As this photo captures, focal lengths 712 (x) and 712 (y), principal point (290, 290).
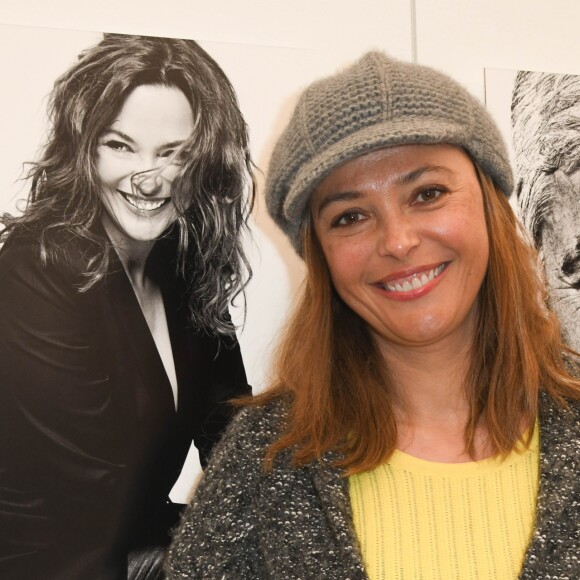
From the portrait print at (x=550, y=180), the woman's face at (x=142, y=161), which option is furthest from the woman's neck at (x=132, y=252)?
the portrait print at (x=550, y=180)

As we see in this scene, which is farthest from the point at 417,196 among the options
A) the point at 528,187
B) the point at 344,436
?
the point at 528,187

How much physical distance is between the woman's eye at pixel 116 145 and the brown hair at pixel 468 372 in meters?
0.35

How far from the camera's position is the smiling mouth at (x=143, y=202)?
1267 mm

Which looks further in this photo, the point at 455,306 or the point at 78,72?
the point at 78,72

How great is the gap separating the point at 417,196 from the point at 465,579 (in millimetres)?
583

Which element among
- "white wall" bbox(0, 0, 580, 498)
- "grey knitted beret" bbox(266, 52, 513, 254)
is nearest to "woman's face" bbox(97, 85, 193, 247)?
"white wall" bbox(0, 0, 580, 498)

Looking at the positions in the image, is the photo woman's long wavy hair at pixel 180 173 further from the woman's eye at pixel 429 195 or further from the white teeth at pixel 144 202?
the woman's eye at pixel 429 195

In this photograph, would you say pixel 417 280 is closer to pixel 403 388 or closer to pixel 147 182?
pixel 403 388

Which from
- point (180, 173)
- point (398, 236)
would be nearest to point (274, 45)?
point (180, 173)

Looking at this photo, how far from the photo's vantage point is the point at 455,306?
113cm

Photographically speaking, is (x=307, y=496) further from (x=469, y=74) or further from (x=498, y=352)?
(x=469, y=74)

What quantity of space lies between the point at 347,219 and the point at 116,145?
43 centimetres

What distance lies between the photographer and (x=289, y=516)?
114cm

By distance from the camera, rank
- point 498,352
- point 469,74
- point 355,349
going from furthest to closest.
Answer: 1. point 469,74
2. point 355,349
3. point 498,352
